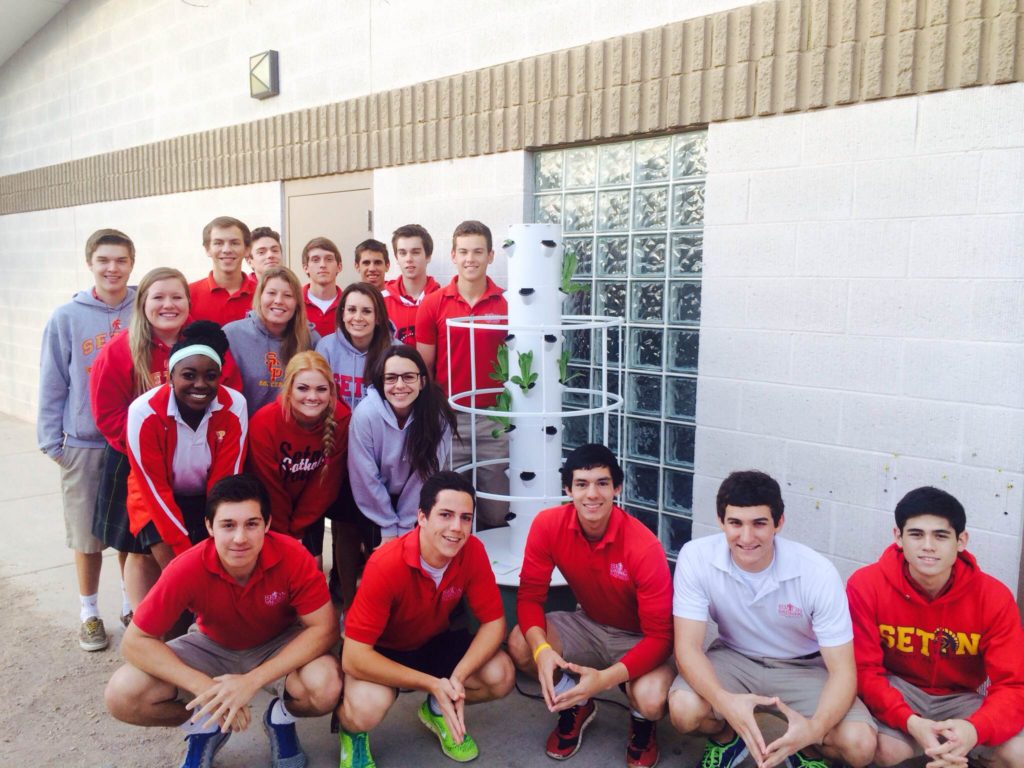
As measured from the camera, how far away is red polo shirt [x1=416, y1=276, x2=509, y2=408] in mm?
4039

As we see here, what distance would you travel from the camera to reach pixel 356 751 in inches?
111

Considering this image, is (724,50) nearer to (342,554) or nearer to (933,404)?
(933,404)

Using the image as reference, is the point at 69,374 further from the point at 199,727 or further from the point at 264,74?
the point at 264,74

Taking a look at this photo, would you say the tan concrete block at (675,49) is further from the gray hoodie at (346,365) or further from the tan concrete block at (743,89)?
the gray hoodie at (346,365)

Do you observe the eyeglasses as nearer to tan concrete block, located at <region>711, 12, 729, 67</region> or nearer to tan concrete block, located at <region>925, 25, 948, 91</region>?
tan concrete block, located at <region>711, 12, 729, 67</region>

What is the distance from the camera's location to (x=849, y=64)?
328 centimetres

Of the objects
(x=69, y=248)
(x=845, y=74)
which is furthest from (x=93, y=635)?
(x=69, y=248)

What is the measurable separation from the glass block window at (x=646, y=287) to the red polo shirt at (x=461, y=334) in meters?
0.45

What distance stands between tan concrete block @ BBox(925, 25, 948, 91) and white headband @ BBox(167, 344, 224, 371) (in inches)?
114

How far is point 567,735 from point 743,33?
9.63ft

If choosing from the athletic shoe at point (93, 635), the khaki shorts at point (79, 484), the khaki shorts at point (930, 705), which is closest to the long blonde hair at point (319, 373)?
the khaki shorts at point (79, 484)

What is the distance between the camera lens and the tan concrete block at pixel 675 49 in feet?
12.3

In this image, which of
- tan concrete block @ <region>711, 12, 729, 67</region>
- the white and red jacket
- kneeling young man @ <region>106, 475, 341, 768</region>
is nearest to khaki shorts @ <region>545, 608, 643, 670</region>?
kneeling young man @ <region>106, 475, 341, 768</region>

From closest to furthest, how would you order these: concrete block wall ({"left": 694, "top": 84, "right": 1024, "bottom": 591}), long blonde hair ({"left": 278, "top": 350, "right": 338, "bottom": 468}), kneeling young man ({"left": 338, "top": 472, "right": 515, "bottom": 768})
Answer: kneeling young man ({"left": 338, "top": 472, "right": 515, "bottom": 768}) → concrete block wall ({"left": 694, "top": 84, "right": 1024, "bottom": 591}) → long blonde hair ({"left": 278, "top": 350, "right": 338, "bottom": 468})
